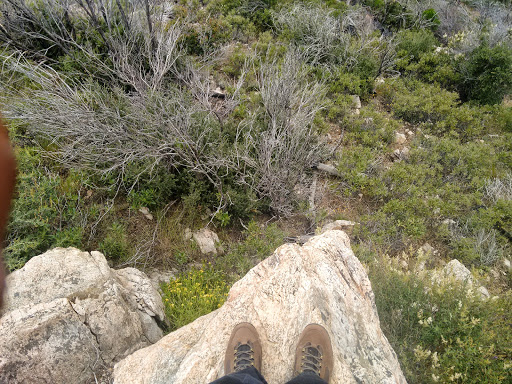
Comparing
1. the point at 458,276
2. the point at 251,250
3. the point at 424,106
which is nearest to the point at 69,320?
the point at 251,250

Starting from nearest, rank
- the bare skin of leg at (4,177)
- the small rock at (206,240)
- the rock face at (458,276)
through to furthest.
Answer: the bare skin of leg at (4,177)
the rock face at (458,276)
the small rock at (206,240)

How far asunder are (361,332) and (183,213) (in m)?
2.72

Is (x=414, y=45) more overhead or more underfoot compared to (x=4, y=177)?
more underfoot

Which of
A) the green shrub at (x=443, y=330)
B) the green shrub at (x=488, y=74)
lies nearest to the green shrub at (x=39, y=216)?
the green shrub at (x=443, y=330)

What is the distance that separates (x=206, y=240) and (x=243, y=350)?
2.13m

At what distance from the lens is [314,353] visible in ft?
7.41

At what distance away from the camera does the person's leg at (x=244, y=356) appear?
197cm

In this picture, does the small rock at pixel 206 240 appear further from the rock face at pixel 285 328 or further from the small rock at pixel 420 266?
the small rock at pixel 420 266

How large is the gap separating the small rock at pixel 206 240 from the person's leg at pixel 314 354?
2.05m

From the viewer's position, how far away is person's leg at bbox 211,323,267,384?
1970 mm

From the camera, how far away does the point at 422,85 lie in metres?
7.04

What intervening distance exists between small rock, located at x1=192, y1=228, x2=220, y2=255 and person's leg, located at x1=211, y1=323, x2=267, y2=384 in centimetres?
186

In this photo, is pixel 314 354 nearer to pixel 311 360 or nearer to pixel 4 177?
pixel 311 360

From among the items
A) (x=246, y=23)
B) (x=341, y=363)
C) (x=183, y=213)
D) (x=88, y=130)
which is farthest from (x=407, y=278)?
(x=246, y=23)
